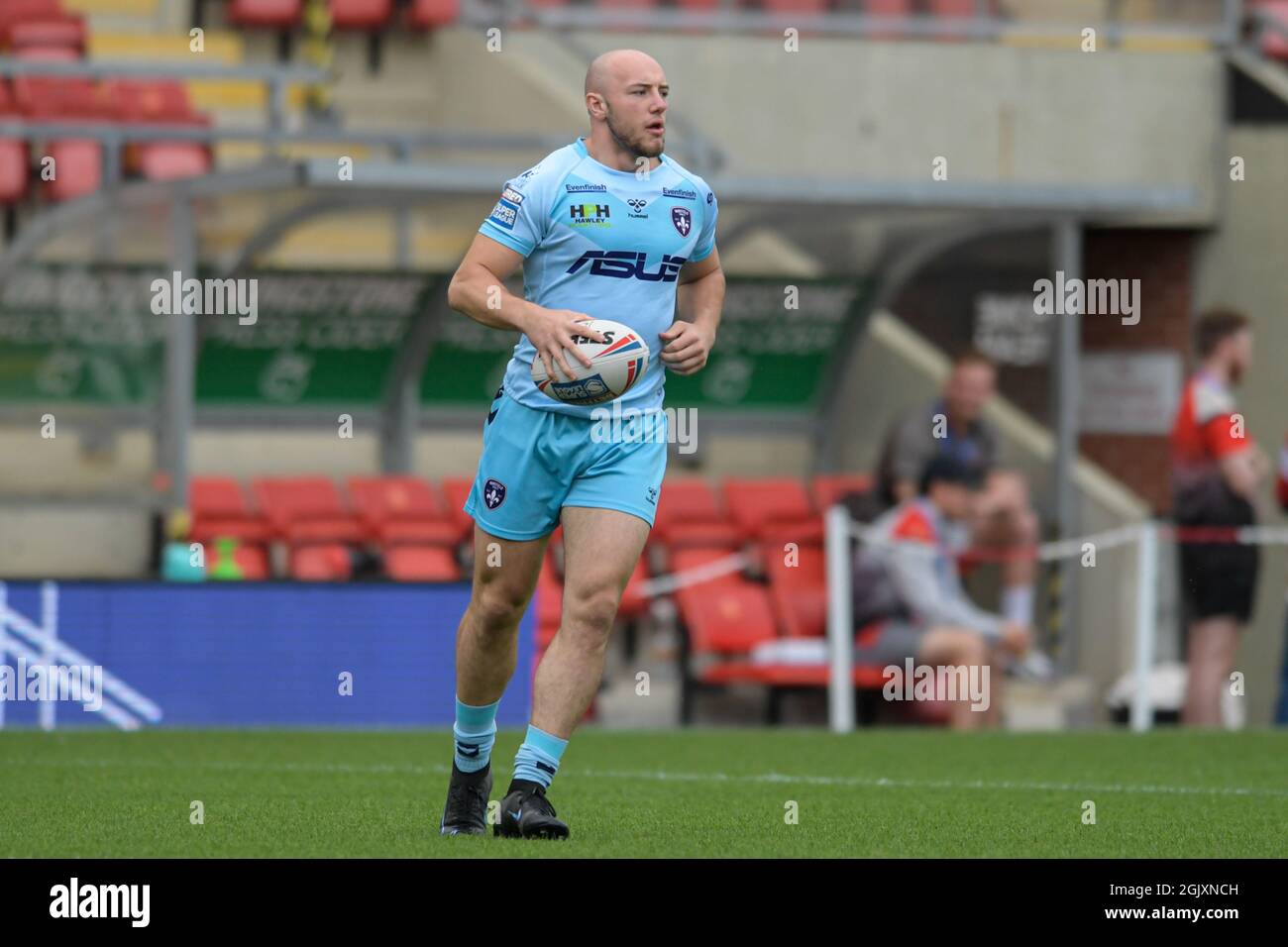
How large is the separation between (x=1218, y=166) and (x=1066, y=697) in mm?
5950

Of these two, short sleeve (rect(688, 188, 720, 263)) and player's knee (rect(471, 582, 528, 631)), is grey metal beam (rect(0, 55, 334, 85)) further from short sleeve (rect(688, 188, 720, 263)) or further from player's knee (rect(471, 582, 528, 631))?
player's knee (rect(471, 582, 528, 631))

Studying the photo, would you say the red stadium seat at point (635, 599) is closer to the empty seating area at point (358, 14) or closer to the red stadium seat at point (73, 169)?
the red stadium seat at point (73, 169)

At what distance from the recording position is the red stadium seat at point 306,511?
53.2ft

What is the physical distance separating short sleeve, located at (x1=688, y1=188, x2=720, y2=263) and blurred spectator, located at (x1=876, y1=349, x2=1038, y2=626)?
7.87 metres

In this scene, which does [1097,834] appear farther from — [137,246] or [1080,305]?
[1080,305]

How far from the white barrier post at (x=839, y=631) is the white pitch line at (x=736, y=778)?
13.9 ft

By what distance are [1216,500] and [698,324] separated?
7800mm

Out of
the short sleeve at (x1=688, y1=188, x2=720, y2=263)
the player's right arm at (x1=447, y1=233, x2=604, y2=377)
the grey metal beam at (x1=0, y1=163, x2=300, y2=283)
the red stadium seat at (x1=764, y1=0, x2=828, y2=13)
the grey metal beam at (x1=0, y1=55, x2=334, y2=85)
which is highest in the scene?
the red stadium seat at (x1=764, y1=0, x2=828, y2=13)

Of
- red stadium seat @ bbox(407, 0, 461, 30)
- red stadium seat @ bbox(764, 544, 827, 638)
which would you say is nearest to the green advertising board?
red stadium seat @ bbox(764, 544, 827, 638)

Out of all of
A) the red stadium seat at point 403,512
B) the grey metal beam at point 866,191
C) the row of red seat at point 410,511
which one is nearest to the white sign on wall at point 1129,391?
the grey metal beam at point 866,191

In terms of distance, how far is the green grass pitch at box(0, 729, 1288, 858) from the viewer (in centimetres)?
696

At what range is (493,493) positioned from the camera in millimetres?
7105
